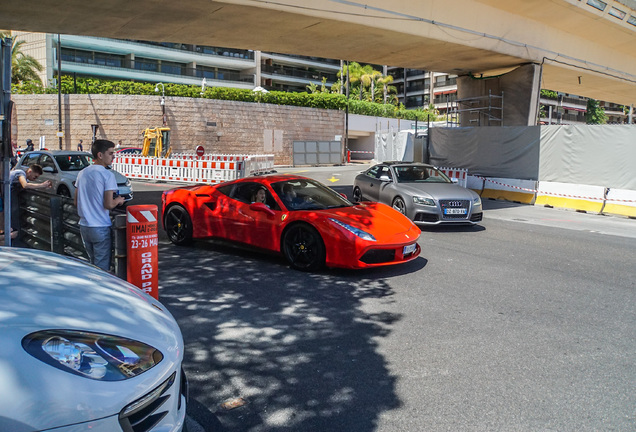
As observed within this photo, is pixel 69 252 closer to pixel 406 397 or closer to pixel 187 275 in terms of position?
pixel 187 275

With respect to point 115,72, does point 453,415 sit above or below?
below

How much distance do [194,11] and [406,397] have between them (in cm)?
1113

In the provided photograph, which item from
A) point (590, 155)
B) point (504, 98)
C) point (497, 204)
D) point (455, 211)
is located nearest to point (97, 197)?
point (455, 211)

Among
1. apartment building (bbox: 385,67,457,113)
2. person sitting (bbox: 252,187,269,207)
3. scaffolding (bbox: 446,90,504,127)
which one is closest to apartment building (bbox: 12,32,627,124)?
apartment building (bbox: 385,67,457,113)

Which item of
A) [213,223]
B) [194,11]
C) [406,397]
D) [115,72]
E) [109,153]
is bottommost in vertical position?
[406,397]

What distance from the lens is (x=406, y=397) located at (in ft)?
12.2

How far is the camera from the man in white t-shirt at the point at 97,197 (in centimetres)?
539

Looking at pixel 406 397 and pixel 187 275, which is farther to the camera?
pixel 187 275

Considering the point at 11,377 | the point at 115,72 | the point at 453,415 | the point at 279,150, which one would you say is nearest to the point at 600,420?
the point at 453,415

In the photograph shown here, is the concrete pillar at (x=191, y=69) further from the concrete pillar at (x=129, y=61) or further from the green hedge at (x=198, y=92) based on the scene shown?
the green hedge at (x=198, y=92)

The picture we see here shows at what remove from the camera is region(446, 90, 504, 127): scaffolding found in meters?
20.3

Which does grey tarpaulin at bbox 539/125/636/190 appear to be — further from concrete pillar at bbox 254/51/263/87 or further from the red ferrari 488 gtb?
concrete pillar at bbox 254/51/263/87

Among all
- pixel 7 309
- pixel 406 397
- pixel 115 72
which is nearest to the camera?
pixel 7 309

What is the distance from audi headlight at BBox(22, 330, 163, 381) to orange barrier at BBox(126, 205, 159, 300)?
9.97 ft
